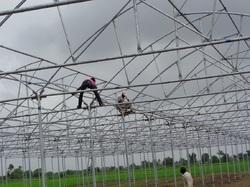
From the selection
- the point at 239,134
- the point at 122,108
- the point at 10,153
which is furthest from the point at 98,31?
the point at 239,134

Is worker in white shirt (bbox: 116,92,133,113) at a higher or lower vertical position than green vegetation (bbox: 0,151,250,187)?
higher

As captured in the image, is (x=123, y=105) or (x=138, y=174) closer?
(x=123, y=105)

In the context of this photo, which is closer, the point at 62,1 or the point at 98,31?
the point at 62,1

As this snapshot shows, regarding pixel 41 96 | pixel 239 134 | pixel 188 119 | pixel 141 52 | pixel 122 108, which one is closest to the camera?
pixel 141 52

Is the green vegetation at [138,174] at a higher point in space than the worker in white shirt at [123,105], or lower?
lower

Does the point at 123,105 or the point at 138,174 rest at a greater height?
the point at 123,105

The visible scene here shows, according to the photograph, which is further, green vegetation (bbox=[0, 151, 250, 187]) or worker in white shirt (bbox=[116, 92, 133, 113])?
green vegetation (bbox=[0, 151, 250, 187])

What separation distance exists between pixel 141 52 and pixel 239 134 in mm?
32906

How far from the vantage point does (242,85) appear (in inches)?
880

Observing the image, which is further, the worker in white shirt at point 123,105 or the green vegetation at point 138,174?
the green vegetation at point 138,174

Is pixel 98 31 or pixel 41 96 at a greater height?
pixel 98 31

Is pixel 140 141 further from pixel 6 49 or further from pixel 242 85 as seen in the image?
pixel 6 49

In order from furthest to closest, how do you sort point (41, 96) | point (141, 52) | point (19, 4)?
point (41, 96)
point (141, 52)
point (19, 4)

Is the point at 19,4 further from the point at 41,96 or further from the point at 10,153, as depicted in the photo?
the point at 10,153
